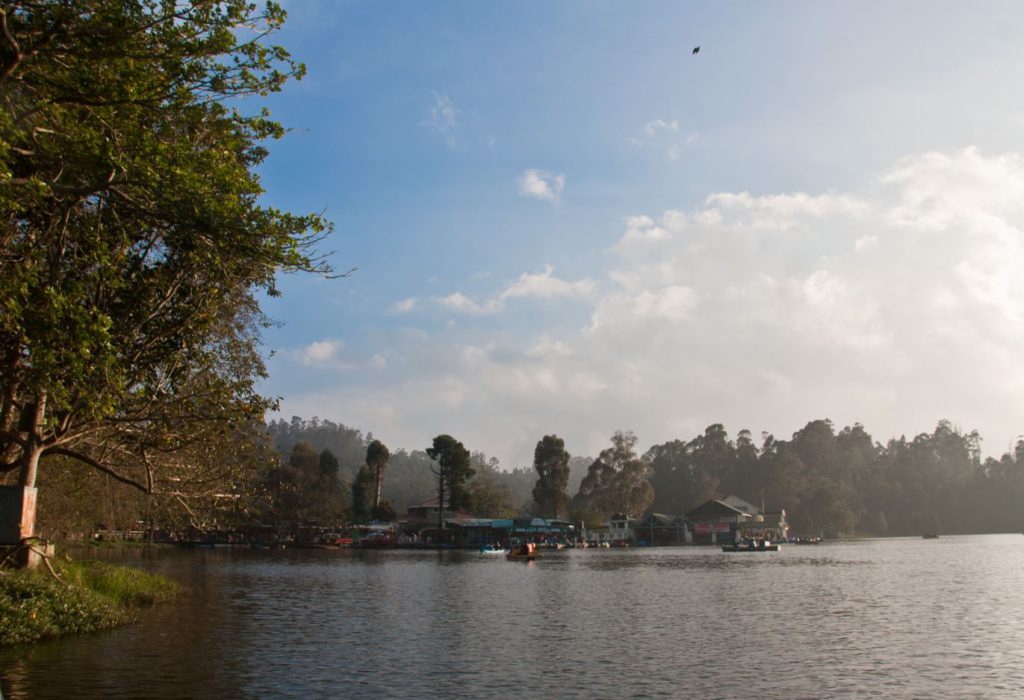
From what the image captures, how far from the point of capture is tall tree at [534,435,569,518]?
466ft

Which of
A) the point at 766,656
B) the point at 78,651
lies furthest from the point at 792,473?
the point at 78,651

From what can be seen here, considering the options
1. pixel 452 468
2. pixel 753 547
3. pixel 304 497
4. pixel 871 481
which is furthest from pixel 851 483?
pixel 304 497

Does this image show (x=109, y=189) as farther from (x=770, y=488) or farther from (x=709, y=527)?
(x=770, y=488)

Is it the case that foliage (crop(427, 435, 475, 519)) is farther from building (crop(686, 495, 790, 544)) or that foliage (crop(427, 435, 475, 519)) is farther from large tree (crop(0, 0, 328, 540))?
large tree (crop(0, 0, 328, 540))

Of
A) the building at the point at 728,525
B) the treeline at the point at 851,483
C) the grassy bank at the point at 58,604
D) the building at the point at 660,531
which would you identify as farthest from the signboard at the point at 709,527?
the grassy bank at the point at 58,604

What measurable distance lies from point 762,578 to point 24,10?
187 feet

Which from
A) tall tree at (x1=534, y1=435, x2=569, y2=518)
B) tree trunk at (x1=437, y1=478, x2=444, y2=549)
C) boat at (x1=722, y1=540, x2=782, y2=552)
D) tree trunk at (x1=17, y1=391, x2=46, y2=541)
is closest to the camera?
tree trunk at (x1=17, y1=391, x2=46, y2=541)

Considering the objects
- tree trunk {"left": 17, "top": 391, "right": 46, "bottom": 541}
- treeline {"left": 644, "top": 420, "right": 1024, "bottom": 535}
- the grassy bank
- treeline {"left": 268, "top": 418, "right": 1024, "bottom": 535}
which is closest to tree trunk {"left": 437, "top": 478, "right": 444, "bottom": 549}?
treeline {"left": 268, "top": 418, "right": 1024, "bottom": 535}

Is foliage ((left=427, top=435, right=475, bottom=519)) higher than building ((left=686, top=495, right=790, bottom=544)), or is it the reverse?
foliage ((left=427, top=435, right=475, bottom=519))

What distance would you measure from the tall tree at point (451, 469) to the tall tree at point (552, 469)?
14012 mm

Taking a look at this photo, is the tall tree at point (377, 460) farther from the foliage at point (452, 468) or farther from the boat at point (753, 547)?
the boat at point (753, 547)

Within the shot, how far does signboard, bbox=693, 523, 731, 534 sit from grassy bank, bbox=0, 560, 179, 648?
12590cm

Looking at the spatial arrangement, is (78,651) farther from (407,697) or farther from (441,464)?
(441,464)

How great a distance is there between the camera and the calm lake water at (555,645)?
66.3 feet
